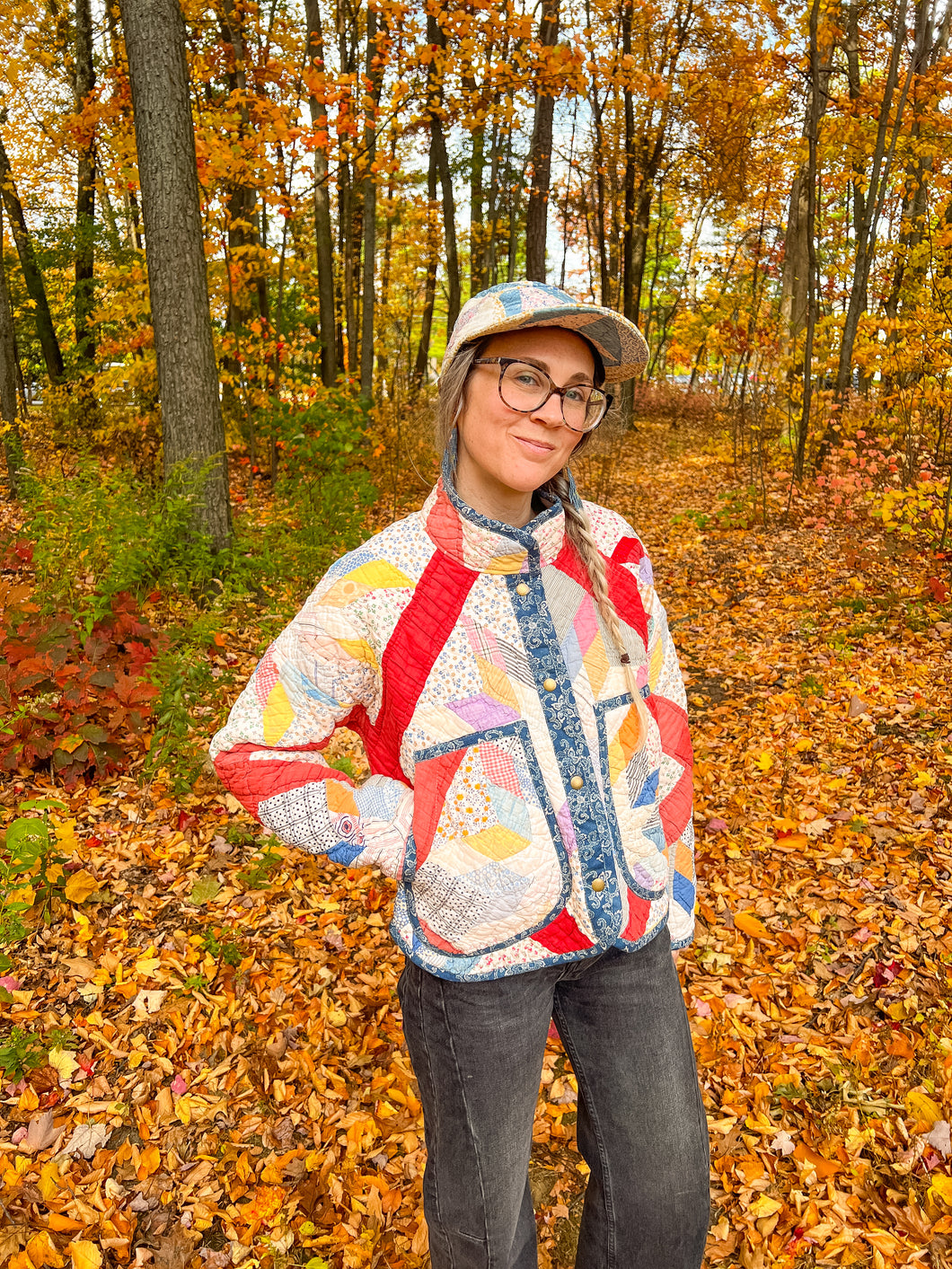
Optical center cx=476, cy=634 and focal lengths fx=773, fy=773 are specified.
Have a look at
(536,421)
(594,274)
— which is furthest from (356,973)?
(594,274)

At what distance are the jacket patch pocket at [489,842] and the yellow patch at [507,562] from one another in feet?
1.11

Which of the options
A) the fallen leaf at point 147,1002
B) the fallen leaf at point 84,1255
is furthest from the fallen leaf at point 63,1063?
the fallen leaf at point 84,1255

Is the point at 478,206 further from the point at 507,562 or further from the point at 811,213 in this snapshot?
the point at 507,562

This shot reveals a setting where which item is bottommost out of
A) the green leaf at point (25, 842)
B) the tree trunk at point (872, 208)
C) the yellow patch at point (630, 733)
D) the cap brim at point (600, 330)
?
the green leaf at point (25, 842)

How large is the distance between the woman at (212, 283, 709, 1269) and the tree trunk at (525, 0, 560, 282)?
26.3 feet

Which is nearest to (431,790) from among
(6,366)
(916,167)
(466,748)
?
(466,748)

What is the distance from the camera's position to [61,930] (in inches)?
135

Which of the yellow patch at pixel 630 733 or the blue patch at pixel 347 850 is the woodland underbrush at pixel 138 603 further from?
the yellow patch at pixel 630 733

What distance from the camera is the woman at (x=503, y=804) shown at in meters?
1.61

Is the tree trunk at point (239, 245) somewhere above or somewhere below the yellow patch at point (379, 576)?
above

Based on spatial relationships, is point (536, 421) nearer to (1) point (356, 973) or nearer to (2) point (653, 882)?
(2) point (653, 882)

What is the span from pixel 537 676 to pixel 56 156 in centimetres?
1772

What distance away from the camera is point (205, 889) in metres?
3.70

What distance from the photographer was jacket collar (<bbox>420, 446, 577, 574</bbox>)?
1666 mm
